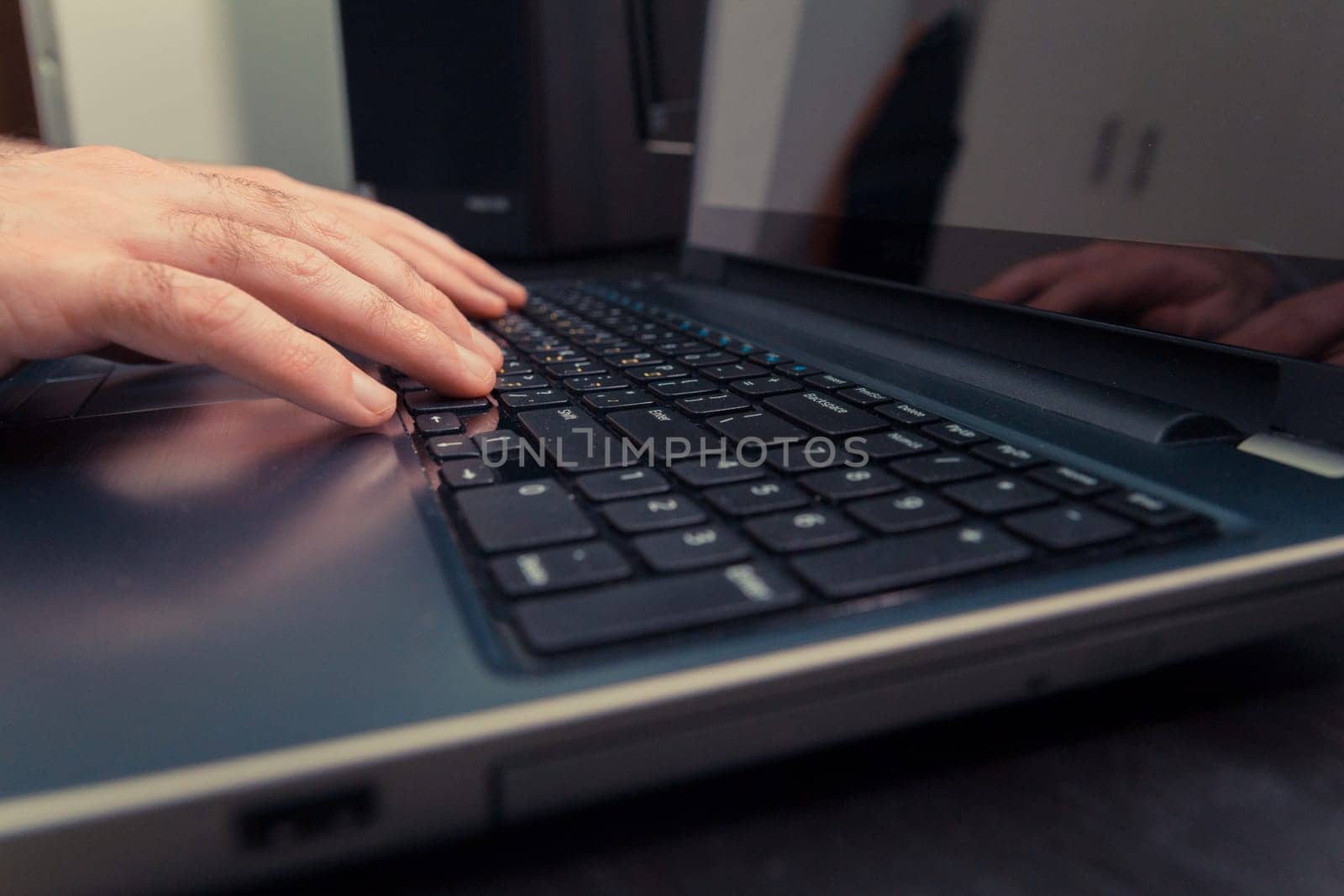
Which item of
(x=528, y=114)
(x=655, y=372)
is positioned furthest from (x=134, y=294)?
(x=528, y=114)

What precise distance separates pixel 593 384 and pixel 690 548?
21 cm

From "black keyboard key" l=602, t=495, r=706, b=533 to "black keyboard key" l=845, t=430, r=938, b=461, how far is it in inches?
3.2

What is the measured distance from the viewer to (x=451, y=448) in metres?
0.34

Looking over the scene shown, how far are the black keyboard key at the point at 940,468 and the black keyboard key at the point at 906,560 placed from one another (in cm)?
A: 4

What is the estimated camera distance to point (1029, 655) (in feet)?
0.71

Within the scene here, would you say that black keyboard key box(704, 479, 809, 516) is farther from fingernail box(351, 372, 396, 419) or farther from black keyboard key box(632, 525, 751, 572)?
fingernail box(351, 372, 396, 419)

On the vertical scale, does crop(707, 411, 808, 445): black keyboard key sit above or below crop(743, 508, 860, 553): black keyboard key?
below

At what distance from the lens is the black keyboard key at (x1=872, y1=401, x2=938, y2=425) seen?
356 millimetres

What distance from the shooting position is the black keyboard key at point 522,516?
25 cm

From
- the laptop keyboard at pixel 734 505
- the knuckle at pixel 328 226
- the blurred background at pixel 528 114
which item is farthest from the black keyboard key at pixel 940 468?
the blurred background at pixel 528 114

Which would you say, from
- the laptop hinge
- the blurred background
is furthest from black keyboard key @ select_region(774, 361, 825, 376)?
the blurred background

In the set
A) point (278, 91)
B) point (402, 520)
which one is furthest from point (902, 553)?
point (278, 91)

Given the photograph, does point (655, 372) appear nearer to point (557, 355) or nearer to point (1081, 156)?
point (557, 355)
